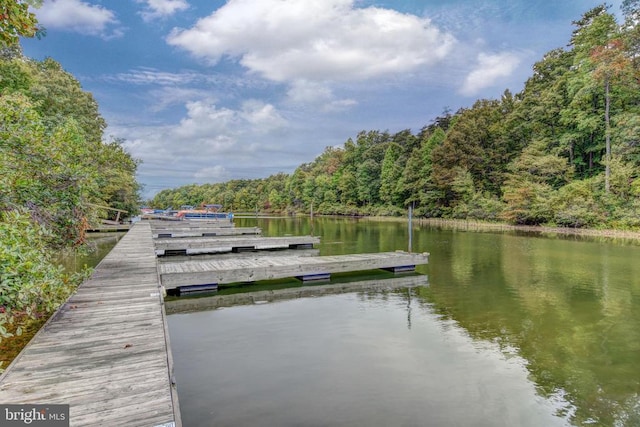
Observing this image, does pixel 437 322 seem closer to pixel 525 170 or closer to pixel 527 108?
pixel 525 170

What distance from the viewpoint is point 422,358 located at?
210 inches

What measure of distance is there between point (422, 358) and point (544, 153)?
30704 mm

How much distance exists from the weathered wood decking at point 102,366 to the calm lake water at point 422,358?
0.93 m

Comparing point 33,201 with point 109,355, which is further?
point 33,201

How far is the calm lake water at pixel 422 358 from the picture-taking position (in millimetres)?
3967

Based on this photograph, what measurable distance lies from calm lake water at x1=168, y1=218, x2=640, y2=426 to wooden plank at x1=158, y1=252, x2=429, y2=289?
1.25 meters

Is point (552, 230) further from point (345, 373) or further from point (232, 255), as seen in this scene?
point (345, 373)

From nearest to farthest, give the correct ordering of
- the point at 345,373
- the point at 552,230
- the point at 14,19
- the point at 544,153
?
1. the point at 14,19
2. the point at 345,373
3. the point at 552,230
4. the point at 544,153

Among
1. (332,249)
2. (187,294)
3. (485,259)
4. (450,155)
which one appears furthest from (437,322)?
(450,155)

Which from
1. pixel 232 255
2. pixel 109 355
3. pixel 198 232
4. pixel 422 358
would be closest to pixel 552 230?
pixel 232 255

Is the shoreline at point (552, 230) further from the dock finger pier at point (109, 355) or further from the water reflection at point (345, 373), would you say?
the dock finger pier at point (109, 355)

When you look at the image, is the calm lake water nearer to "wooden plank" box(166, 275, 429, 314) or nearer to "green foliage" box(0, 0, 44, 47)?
"wooden plank" box(166, 275, 429, 314)

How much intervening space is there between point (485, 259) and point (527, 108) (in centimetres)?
2592

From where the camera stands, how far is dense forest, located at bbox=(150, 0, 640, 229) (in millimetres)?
23750
